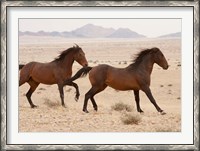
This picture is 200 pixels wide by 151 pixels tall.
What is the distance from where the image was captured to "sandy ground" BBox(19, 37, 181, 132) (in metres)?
12.6

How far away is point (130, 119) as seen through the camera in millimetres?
12781

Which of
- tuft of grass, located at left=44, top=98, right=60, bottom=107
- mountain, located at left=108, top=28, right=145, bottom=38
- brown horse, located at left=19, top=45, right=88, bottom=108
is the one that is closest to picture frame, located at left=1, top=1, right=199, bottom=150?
mountain, located at left=108, top=28, right=145, bottom=38

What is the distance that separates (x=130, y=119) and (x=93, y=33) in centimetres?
220

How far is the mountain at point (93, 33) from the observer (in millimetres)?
13000

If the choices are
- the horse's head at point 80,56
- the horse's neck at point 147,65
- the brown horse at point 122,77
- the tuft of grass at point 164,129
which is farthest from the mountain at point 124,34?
the tuft of grass at point 164,129

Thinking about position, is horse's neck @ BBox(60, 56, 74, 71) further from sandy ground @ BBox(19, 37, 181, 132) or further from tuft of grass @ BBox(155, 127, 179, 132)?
tuft of grass @ BBox(155, 127, 179, 132)

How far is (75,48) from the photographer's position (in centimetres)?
1463

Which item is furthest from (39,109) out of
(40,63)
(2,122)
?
(2,122)

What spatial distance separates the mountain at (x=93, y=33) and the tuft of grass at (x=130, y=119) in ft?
6.00

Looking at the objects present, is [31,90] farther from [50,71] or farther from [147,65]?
[147,65]

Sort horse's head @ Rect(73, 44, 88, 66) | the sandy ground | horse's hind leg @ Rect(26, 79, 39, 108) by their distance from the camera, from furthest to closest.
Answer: horse's hind leg @ Rect(26, 79, 39, 108)
horse's head @ Rect(73, 44, 88, 66)
the sandy ground

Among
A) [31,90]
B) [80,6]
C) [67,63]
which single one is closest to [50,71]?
[67,63]

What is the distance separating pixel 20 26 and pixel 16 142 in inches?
98.1

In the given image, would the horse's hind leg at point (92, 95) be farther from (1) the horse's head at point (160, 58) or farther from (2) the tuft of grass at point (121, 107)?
(1) the horse's head at point (160, 58)
